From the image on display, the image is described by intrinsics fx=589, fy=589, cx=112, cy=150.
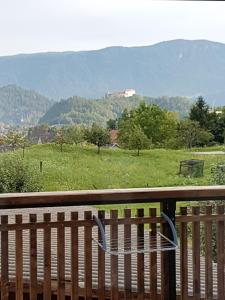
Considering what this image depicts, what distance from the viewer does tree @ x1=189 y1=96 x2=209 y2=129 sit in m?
3.18

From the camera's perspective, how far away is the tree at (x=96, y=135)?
10.2 feet

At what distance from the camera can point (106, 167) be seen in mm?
3105

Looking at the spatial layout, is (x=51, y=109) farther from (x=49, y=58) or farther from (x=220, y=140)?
(x=220, y=140)

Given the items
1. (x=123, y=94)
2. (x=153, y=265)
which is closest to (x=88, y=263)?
(x=153, y=265)

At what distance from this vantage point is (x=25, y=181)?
2.93 m

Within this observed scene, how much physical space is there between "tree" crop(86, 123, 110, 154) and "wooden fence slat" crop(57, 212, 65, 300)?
721mm

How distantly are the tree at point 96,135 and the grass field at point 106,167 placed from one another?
43 mm

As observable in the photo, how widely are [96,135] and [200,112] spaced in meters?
0.59

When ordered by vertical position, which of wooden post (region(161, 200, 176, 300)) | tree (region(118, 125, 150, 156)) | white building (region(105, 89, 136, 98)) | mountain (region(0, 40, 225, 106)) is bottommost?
wooden post (region(161, 200, 176, 300))

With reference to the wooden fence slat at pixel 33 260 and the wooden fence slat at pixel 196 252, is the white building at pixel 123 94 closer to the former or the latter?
the wooden fence slat at pixel 196 252

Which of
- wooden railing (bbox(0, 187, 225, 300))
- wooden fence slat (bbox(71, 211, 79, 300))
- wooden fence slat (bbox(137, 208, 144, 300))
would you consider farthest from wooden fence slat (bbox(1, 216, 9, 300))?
wooden fence slat (bbox(137, 208, 144, 300))

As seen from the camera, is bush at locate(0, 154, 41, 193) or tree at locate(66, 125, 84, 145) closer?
bush at locate(0, 154, 41, 193)

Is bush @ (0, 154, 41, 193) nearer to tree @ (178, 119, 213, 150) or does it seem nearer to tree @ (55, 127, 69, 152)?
tree @ (55, 127, 69, 152)

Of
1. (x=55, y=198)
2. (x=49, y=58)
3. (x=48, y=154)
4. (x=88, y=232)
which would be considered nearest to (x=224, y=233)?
(x=88, y=232)
